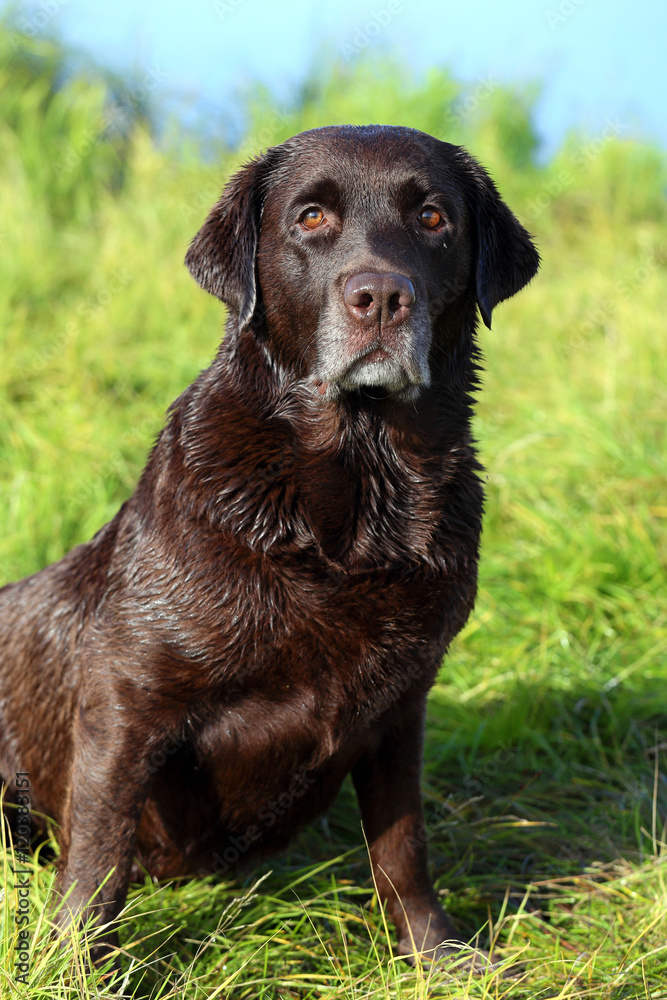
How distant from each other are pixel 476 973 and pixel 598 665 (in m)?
1.57

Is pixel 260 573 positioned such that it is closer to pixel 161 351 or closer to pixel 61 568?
pixel 61 568

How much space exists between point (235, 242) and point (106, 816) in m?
1.48

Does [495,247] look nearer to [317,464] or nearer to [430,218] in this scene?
[430,218]

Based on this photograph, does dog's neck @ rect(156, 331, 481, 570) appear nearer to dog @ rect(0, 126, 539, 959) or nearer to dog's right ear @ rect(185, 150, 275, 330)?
dog @ rect(0, 126, 539, 959)

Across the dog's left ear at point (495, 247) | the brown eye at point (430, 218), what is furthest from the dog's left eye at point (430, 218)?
the dog's left ear at point (495, 247)

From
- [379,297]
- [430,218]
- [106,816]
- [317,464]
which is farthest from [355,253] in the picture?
[106,816]

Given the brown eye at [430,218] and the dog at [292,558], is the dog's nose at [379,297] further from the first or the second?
the brown eye at [430,218]

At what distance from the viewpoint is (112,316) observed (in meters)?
5.93

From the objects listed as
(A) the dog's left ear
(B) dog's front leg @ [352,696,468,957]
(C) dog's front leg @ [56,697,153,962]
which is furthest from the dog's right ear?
(B) dog's front leg @ [352,696,468,957]

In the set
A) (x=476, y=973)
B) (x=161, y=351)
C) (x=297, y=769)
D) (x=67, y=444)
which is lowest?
(x=476, y=973)

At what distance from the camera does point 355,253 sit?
2.31 meters

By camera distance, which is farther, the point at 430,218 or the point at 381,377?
the point at 430,218

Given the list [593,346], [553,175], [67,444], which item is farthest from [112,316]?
[553,175]

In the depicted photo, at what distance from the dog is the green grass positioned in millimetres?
231
